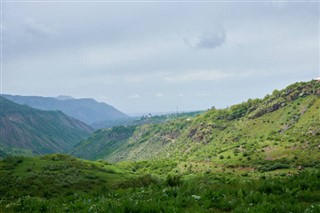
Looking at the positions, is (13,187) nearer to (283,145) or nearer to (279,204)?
(279,204)

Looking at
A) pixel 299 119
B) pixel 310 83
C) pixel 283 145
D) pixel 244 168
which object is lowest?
pixel 244 168

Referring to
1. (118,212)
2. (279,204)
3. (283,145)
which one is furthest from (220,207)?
(283,145)

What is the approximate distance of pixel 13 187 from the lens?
61938 mm

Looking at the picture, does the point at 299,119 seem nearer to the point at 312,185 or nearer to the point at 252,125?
the point at 252,125

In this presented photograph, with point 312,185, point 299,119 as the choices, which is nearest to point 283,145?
point 299,119

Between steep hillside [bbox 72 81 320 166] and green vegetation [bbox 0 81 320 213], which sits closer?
green vegetation [bbox 0 81 320 213]

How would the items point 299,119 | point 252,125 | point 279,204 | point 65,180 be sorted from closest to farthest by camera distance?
point 279,204, point 65,180, point 299,119, point 252,125

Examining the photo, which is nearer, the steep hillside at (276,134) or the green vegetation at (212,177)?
the green vegetation at (212,177)

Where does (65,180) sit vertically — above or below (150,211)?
below

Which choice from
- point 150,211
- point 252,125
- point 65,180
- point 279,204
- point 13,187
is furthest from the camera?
point 252,125

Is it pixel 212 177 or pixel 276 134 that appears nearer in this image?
pixel 212 177

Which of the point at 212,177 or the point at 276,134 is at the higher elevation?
the point at 276,134

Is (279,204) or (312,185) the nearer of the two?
(279,204)

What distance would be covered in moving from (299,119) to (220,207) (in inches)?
6270
